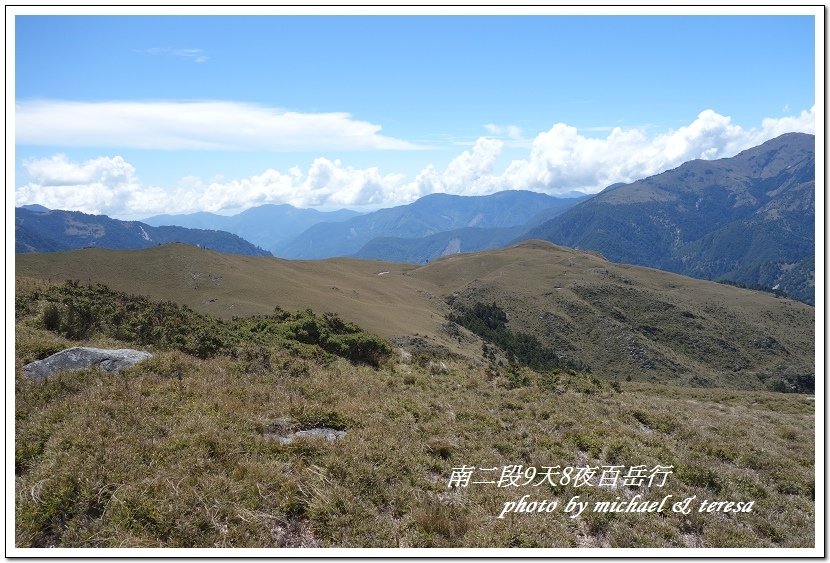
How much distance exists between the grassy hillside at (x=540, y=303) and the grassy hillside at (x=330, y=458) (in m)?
32.1

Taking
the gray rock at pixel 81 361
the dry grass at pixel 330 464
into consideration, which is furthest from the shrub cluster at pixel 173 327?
the gray rock at pixel 81 361

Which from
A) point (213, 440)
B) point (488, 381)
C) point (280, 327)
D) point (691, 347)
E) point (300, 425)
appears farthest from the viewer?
point (691, 347)

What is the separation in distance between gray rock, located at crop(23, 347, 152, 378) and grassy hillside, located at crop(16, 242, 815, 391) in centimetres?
3557

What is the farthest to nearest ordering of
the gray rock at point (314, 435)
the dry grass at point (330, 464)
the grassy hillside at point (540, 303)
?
the grassy hillside at point (540, 303), the gray rock at point (314, 435), the dry grass at point (330, 464)

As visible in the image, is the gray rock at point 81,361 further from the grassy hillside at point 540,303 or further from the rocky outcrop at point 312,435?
the grassy hillside at point 540,303

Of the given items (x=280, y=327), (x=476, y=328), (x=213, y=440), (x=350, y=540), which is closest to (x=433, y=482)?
(x=350, y=540)

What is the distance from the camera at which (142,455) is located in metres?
8.30

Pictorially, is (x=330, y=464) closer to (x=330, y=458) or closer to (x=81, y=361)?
(x=330, y=458)

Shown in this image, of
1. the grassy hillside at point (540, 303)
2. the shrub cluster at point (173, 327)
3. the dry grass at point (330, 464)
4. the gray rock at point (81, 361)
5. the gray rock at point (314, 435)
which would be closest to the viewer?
the dry grass at point (330, 464)

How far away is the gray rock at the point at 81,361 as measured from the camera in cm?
1180

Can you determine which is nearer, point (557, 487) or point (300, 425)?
point (557, 487)

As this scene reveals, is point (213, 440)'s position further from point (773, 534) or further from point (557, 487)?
point (773, 534)

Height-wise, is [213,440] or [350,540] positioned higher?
[213,440]
